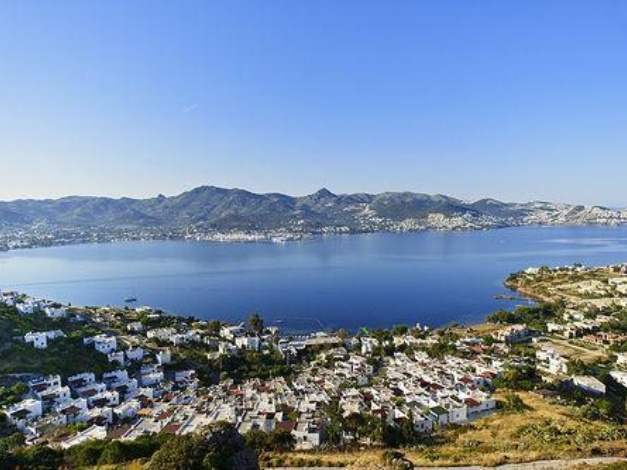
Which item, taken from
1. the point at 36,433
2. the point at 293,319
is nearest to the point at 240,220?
the point at 293,319

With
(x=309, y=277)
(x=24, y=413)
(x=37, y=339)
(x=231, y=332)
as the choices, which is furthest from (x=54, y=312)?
(x=309, y=277)

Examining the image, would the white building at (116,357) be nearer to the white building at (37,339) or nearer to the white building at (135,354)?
the white building at (135,354)

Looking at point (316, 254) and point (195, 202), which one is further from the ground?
Result: point (195, 202)

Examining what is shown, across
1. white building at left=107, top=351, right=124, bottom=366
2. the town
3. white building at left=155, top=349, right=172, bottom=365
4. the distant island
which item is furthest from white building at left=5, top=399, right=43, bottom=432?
the distant island

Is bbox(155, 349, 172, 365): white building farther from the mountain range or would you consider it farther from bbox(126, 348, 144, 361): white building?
the mountain range

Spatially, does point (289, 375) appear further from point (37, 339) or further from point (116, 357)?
point (37, 339)

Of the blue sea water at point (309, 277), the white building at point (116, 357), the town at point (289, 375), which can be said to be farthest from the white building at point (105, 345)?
the blue sea water at point (309, 277)

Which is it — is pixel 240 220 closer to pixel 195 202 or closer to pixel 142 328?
pixel 195 202
